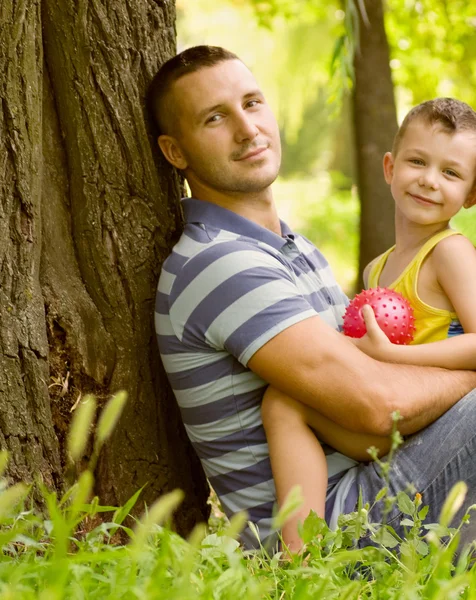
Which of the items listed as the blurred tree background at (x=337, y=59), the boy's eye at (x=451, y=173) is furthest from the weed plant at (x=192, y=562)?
the blurred tree background at (x=337, y=59)

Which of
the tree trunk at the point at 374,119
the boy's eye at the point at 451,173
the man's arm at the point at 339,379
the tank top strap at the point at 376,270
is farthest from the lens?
the tree trunk at the point at 374,119

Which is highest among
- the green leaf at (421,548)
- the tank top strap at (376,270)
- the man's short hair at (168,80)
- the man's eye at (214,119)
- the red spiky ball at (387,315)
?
the man's short hair at (168,80)

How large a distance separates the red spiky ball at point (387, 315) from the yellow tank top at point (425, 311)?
0.04 meters

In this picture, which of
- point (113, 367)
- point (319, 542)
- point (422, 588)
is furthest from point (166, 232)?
point (422, 588)

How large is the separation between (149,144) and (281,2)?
592cm

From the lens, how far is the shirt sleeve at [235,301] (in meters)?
2.47

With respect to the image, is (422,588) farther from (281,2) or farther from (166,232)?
(281,2)

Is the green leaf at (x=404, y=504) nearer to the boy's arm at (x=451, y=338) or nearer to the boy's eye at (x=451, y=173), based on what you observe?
the boy's arm at (x=451, y=338)

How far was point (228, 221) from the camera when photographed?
281cm

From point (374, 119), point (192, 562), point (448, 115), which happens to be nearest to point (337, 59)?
point (374, 119)

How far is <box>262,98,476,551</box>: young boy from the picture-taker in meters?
2.47

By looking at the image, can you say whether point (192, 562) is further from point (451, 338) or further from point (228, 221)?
point (228, 221)

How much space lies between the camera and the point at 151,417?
286 cm

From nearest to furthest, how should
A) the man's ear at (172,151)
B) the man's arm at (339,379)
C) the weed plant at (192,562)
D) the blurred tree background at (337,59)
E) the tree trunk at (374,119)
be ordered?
1. the weed plant at (192,562)
2. the man's arm at (339,379)
3. the man's ear at (172,151)
4. the tree trunk at (374,119)
5. the blurred tree background at (337,59)
